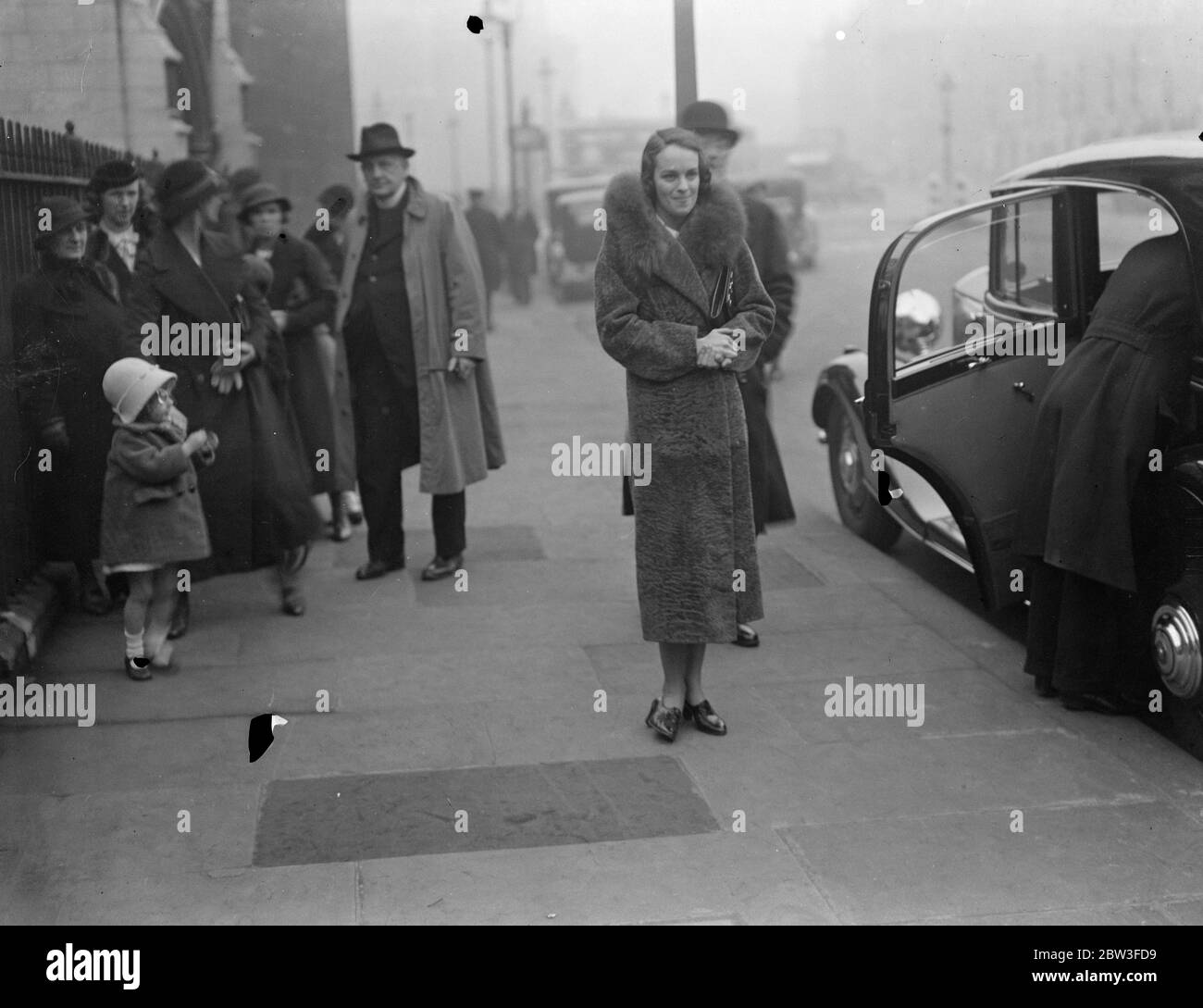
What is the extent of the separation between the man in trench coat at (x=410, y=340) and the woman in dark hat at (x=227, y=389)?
614 millimetres

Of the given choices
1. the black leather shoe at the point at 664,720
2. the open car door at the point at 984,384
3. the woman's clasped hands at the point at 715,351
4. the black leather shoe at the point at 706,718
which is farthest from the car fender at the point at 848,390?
the woman's clasped hands at the point at 715,351

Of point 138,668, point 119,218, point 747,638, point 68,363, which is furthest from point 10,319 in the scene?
point 747,638

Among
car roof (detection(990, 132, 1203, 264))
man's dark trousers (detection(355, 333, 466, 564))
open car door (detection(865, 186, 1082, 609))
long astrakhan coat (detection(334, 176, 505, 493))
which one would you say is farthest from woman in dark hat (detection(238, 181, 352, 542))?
car roof (detection(990, 132, 1203, 264))

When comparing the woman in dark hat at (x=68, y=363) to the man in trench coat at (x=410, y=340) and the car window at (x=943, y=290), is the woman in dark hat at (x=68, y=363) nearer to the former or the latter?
the man in trench coat at (x=410, y=340)

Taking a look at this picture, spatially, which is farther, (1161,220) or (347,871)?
(1161,220)

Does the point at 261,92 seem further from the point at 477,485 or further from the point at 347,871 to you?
the point at 347,871

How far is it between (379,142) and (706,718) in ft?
11.0

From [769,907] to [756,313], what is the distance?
6.69 ft

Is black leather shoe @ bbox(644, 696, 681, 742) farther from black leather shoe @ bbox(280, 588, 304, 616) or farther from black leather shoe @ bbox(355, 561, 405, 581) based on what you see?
black leather shoe @ bbox(355, 561, 405, 581)

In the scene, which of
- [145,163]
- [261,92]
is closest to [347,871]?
[145,163]

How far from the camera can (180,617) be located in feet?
22.7

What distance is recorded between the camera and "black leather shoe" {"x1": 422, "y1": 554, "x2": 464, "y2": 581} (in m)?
7.78

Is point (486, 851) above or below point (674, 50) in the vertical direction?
below
